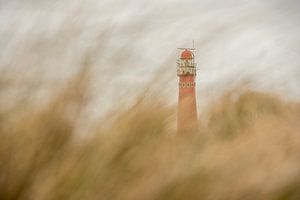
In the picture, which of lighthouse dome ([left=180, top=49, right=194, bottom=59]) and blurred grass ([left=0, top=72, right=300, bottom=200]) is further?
lighthouse dome ([left=180, top=49, right=194, bottom=59])

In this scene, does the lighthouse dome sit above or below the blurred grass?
above

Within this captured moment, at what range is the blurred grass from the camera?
3.39ft

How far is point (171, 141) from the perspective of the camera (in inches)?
42.9

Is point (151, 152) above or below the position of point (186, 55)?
below

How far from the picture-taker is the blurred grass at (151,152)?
3.39 feet

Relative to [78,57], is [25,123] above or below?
below

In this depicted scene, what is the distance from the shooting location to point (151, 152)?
1098 millimetres

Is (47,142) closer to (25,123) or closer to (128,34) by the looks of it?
(25,123)

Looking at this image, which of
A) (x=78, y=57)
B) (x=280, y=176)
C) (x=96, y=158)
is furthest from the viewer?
(x=78, y=57)

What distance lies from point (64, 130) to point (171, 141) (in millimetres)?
265

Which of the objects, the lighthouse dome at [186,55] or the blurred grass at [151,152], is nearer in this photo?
the blurred grass at [151,152]

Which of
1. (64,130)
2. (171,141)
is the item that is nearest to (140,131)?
(171,141)

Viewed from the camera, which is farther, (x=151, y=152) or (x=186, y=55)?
(x=186, y=55)

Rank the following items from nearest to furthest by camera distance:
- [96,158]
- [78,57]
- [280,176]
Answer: [280,176] < [96,158] < [78,57]
